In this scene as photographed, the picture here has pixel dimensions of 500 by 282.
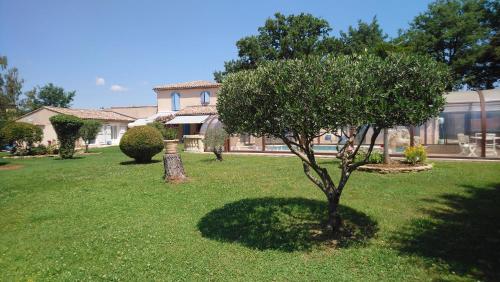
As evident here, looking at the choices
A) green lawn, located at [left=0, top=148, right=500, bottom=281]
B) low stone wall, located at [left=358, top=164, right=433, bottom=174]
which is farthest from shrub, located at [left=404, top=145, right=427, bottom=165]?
green lawn, located at [left=0, top=148, right=500, bottom=281]

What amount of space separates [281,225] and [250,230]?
788 millimetres

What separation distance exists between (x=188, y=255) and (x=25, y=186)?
10136 millimetres

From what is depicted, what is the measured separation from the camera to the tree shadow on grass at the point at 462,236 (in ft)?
17.1

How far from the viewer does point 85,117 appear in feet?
133

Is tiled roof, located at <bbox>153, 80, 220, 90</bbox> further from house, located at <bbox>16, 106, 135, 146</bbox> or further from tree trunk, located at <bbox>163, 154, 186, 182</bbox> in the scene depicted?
tree trunk, located at <bbox>163, 154, 186, 182</bbox>

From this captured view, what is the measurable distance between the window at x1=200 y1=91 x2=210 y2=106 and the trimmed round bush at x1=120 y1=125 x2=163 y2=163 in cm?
2782

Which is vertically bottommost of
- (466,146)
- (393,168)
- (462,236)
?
(462,236)

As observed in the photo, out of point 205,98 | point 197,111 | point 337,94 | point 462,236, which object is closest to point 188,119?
point 197,111

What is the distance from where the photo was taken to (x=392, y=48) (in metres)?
11.3

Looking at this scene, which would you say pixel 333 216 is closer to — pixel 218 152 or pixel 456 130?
pixel 218 152

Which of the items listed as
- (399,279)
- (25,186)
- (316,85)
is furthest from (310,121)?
(25,186)

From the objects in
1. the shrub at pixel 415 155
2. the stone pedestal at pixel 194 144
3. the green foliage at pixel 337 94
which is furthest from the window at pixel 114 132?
the green foliage at pixel 337 94

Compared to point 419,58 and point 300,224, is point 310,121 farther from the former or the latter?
point 300,224

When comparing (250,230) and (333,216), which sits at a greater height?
(333,216)
